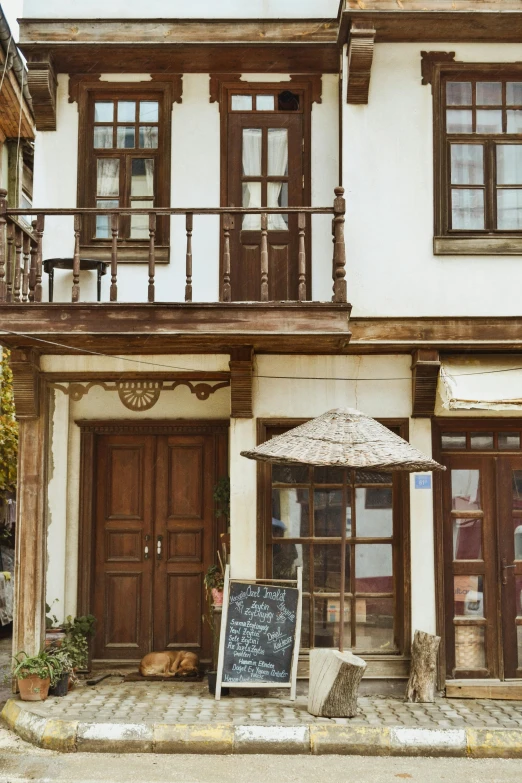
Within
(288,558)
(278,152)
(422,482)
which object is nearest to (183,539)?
(288,558)

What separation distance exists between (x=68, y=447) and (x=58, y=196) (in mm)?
2756

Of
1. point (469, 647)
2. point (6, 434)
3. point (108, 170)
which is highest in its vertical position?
point (108, 170)

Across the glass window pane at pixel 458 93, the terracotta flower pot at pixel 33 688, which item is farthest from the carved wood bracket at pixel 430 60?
the terracotta flower pot at pixel 33 688

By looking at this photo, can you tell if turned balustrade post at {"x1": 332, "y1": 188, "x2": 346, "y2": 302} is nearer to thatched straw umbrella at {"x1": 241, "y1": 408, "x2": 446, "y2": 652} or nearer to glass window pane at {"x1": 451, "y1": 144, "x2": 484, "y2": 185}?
thatched straw umbrella at {"x1": 241, "y1": 408, "x2": 446, "y2": 652}

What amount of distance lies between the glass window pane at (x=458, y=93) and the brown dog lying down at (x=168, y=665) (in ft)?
21.3

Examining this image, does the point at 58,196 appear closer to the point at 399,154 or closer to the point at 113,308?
the point at 113,308

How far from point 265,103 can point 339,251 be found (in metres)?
2.40

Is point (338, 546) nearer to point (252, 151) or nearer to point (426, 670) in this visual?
point (426, 670)

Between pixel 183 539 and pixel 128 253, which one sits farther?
pixel 183 539

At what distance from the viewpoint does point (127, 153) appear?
986cm

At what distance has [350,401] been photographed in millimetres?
9266

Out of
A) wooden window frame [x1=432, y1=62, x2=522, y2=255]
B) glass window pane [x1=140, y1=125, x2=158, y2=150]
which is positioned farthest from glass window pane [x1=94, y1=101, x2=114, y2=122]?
wooden window frame [x1=432, y1=62, x2=522, y2=255]

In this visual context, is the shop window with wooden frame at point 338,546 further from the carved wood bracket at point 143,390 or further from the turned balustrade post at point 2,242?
the turned balustrade post at point 2,242

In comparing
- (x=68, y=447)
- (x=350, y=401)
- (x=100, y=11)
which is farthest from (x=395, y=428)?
(x=100, y=11)
